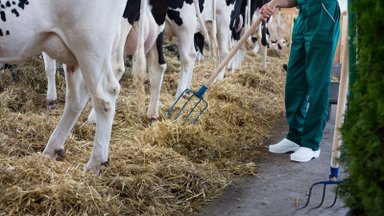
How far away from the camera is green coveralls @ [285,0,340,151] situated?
15.9 ft

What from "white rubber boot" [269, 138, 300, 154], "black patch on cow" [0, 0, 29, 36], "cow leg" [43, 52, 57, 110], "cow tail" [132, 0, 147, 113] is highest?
"black patch on cow" [0, 0, 29, 36]

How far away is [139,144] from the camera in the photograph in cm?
491

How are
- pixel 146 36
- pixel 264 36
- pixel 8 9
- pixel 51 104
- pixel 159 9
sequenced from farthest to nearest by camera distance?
pixel 264 36 → pixel 51 104 → pixel 159 9 → pixel 146 36 → pixel 8 9

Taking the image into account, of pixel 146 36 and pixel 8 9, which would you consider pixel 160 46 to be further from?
pixel 8 9

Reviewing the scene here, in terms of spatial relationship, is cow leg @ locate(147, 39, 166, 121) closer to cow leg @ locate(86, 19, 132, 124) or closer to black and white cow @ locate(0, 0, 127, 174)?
cow leg @ locate(86, 19, 132, 124)

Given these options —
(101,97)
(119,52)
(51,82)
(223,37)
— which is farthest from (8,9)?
(223,37)

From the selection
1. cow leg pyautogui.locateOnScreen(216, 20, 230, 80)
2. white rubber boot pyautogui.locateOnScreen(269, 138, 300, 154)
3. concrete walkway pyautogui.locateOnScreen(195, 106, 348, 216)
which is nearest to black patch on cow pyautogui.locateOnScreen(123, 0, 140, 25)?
concrete walkway pyautogui.locateOnScreen(195, 106, 348, 216)

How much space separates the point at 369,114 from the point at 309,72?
2.69 metres

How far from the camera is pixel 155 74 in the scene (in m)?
6.16

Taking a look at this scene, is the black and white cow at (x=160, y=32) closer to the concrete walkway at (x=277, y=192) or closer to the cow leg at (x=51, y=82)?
the cow leg at (x=51, y=82)

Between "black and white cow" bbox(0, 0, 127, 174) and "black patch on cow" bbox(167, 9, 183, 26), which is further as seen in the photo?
"black patch on cow" bbox(167, 9, 183, 26)

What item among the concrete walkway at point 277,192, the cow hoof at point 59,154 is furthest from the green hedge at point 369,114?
the cow hoof at point 59,154

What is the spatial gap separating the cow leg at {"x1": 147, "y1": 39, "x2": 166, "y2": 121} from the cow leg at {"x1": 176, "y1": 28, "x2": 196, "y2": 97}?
0.79 meters

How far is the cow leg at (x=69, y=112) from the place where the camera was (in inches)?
175
